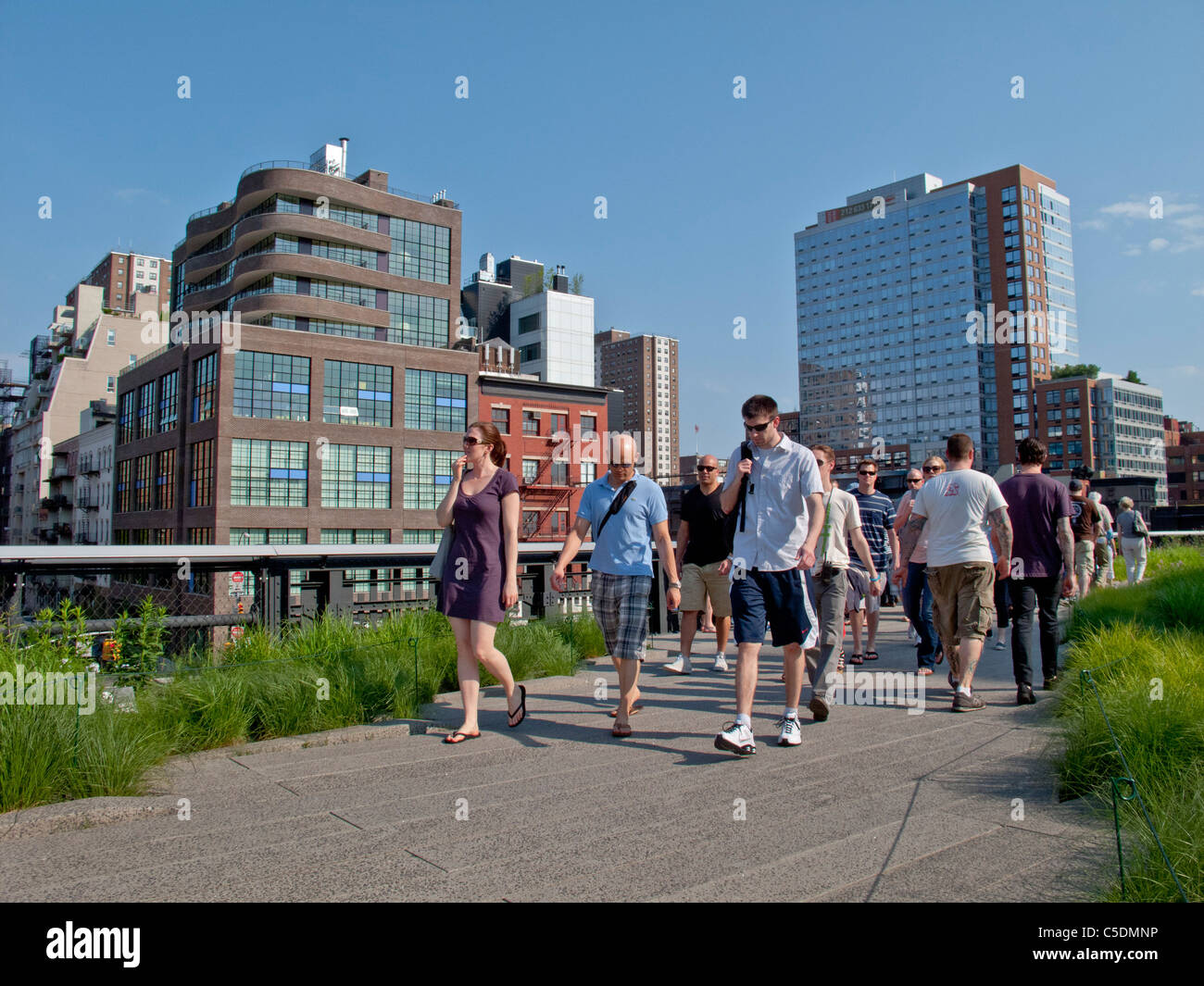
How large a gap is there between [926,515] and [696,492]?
7.11 ft

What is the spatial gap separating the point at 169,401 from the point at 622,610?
6500 cm

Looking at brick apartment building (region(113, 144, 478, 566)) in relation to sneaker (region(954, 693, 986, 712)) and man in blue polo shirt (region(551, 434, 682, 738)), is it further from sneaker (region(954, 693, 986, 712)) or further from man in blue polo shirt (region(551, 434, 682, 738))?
sneaker (region(954, 693, 986, 712))

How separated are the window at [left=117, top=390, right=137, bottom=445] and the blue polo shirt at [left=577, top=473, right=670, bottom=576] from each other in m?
73.8

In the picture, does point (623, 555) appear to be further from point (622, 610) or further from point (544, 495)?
point (544, 495)

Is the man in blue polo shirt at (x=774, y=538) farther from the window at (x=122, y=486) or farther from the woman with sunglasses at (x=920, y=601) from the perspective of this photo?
the window at (x=122, y=486)

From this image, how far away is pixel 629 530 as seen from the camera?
235 inches

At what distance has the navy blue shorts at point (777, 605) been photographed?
524 centimetres

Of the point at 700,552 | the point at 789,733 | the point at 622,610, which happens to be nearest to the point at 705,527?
the point at 700,552

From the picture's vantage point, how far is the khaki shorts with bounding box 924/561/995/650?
662cm

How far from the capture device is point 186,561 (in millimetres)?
7184

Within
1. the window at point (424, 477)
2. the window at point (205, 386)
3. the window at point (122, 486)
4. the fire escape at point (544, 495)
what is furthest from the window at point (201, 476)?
the fire escape at point (544, 495)

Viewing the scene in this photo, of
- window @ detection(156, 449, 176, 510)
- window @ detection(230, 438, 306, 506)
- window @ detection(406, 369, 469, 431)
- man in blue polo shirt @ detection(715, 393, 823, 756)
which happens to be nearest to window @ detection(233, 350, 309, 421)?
window @ detection(230, 438, 306, 506)

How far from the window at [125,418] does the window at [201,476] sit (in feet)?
53.5
